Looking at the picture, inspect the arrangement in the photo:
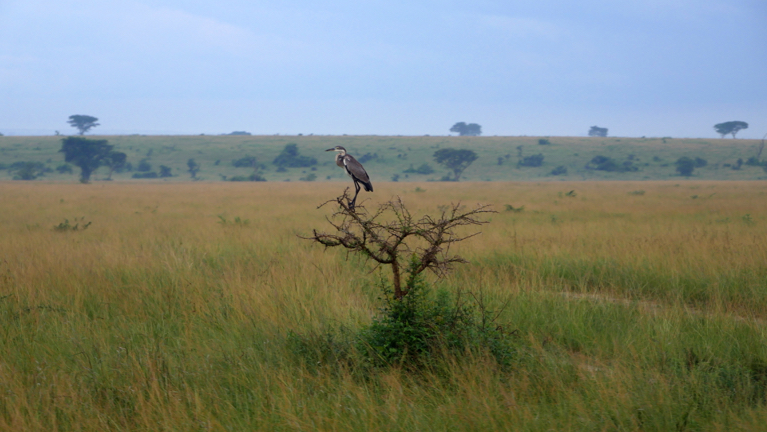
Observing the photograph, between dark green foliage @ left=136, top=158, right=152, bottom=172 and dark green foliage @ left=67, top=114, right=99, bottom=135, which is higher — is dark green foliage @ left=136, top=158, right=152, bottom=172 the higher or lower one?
the lower one

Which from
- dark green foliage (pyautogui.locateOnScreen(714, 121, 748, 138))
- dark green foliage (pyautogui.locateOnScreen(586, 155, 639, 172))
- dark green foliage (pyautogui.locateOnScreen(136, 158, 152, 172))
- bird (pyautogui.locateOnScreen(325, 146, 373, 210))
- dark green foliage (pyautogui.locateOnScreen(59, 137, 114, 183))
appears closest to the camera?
bird (pyautogui.locateOnScreen(325, 146, 373, 210))

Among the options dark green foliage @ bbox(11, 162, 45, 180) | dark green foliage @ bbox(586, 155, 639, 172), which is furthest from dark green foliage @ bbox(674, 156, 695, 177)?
dark green foliage @ bbox(11, 162, 45, 180)

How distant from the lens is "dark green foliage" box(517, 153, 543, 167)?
66188 mm

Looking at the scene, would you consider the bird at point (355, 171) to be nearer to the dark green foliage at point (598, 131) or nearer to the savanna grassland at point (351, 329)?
the savanna grassland at point (351, 329)

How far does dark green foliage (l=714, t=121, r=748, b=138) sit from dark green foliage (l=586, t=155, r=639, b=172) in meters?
35.0

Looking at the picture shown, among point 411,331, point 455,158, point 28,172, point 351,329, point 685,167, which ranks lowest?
point 351,329

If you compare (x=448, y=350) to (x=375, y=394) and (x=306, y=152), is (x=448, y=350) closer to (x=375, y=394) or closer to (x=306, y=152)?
(x=375, y=394)

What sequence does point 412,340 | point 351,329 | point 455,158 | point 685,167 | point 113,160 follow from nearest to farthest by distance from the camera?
point 412,340, point 351,329, point 113,160, point 685,167, point 455,158

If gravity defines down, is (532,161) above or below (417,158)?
below

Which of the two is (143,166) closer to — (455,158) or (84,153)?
(84,153)

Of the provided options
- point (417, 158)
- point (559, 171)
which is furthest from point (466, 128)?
point (559, 171)

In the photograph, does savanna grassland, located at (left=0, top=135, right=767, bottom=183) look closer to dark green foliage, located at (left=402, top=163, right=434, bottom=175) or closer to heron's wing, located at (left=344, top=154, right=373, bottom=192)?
dark green foliage, located at (left=402, top=163, right=434, bottom=175)

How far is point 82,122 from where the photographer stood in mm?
86500

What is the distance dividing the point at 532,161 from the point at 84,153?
50.1 metres
